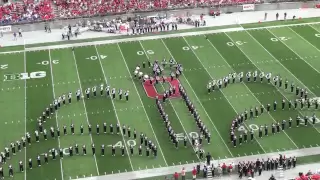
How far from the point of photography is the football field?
1125 inches

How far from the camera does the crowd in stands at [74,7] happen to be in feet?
153

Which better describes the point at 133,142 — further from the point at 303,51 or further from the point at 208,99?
the point at 303,51

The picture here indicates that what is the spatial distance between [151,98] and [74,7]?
57.0 ft

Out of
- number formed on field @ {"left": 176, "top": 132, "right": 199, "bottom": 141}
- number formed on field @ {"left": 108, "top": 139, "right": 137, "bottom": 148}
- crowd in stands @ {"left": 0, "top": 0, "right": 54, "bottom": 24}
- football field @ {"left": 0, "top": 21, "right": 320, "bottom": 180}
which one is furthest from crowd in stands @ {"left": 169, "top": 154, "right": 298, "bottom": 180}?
crowd in stands @ {"left": 0, "top": 0, "right": 54, "bottom": 24}

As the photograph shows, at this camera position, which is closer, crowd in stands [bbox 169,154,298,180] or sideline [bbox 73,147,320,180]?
crowd in stands [bbox 169,154,298,180]

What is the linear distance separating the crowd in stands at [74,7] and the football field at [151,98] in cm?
623

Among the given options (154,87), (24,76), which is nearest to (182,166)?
(154,87)

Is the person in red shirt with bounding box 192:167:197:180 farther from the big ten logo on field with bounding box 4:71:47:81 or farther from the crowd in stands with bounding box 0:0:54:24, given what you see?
the crowd in stands with bounding box 0:0:54:24

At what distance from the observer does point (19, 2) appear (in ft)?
161

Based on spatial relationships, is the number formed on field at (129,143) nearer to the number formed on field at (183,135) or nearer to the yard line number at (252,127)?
the number formed on field at (183,135)

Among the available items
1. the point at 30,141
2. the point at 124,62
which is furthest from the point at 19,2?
the point at 30,141

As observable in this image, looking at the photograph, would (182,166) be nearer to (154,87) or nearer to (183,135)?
(183,135)

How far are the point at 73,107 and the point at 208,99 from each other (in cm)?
762

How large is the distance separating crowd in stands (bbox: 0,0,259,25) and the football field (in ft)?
20.4
